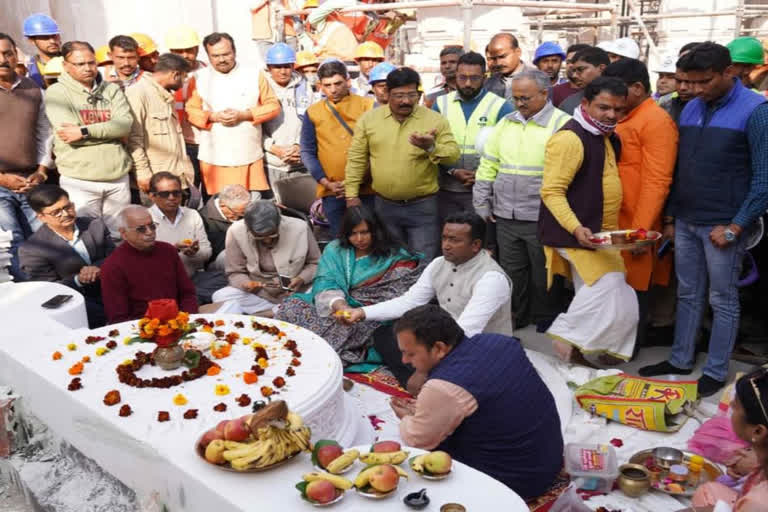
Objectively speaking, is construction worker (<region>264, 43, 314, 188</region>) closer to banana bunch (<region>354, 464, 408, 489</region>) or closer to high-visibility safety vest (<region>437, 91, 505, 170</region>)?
high-visibility safety vest (<region>437, 91, 505, 170</region>)

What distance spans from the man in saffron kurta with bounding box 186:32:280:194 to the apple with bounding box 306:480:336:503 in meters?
4.47

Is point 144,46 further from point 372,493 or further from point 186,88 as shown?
point 372,493

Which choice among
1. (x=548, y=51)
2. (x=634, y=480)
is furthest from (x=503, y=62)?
(x=634, y=480)

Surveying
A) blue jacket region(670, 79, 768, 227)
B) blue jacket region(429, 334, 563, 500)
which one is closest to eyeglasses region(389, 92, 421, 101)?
blue jacket region(670, 79, 768, 227)

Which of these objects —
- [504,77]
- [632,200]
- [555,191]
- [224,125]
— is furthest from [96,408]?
[504,77]

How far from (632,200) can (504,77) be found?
208 centimetres

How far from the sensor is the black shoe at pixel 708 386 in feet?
13.5

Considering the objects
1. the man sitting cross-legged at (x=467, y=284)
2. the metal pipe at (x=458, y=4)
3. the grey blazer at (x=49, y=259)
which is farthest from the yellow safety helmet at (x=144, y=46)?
the man sitting cross-legged at (x=467, y=284)

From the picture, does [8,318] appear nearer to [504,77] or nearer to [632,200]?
[632,200]

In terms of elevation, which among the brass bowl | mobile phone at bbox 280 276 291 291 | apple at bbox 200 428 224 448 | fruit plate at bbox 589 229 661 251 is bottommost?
the brass bowl

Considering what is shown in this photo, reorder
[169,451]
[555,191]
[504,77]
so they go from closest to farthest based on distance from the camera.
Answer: [169,451] < [555,191] < [504,77]

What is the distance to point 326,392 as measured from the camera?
10.6ft

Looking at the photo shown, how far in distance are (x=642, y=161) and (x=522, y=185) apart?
74 cm

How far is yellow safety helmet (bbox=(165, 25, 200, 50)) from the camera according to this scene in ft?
22.2
